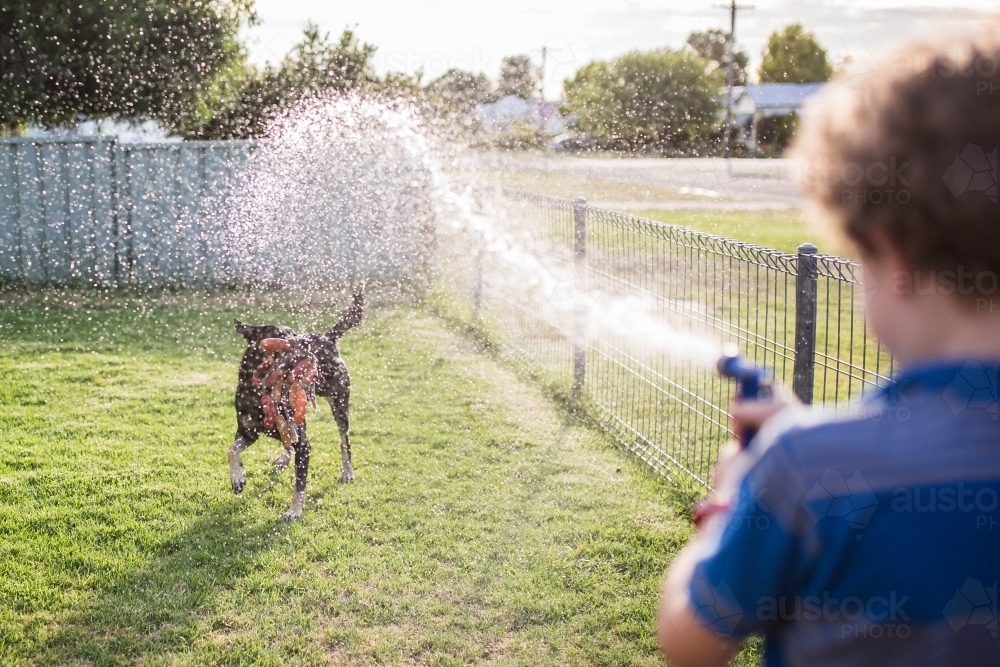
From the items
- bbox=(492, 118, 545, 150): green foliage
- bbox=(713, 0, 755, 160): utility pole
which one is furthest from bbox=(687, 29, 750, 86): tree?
bbox=(492, 118, 545, 150): green foliage

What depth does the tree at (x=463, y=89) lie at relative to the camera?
2823 cm

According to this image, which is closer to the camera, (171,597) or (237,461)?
(171,597)

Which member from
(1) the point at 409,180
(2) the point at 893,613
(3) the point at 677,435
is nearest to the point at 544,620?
(3) the point at 677,435

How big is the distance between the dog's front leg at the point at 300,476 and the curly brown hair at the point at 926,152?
13.3ft

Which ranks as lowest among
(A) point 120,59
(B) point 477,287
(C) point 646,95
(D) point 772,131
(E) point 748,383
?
(B) point 477,287

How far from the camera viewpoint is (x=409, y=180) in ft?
40.4

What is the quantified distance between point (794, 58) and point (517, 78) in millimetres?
13705

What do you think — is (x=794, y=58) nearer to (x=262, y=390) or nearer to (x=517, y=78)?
(x=517, y=78)

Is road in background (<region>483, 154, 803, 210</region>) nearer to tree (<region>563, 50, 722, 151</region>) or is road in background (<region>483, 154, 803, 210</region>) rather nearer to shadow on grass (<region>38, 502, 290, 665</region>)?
tree (<region>563, 50, 722, 151</region>)

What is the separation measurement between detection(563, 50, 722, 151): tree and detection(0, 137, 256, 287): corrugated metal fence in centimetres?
1775

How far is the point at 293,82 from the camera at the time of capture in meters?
15.9

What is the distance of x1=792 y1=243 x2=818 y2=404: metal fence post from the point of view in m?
4.02

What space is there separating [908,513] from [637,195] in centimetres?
2461

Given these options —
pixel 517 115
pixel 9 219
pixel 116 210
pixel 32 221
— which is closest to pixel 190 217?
pixel 116 210
